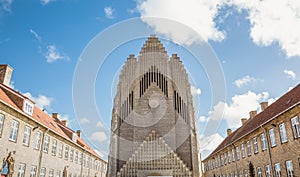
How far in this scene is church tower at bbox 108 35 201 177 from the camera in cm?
4006

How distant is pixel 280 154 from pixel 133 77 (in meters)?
30.3

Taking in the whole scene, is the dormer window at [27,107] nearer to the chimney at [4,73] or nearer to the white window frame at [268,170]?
the chimney at [4,73]

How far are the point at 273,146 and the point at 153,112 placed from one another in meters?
24.4

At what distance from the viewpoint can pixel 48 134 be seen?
2509 centimetres

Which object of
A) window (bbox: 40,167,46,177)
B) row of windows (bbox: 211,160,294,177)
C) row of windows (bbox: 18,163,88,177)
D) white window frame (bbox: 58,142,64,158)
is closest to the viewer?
row of windows (bbox: 211,160,294,177)

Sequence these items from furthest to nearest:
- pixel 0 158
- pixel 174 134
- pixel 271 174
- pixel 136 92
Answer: pixel 136 92, pixel 174 134, pixel 271 174, pixel 0 158

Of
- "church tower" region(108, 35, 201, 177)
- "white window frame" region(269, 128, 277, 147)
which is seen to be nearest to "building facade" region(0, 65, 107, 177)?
"church tower" region(108, 35, 201, 177)

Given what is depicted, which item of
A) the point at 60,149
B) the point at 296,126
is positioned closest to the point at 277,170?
the point at 296,126

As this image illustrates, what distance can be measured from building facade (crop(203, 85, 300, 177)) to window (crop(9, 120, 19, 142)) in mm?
20058

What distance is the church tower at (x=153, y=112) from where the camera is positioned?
1577 inches

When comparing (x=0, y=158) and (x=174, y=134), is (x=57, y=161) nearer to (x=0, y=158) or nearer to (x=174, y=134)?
(x=0, y=158)

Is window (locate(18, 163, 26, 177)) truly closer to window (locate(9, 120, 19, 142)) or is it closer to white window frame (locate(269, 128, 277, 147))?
window (locate(9, 120, 19, 142))

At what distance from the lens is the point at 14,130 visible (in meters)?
19.4

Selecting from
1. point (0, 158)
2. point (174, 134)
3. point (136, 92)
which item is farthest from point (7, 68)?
point (174, 134)
